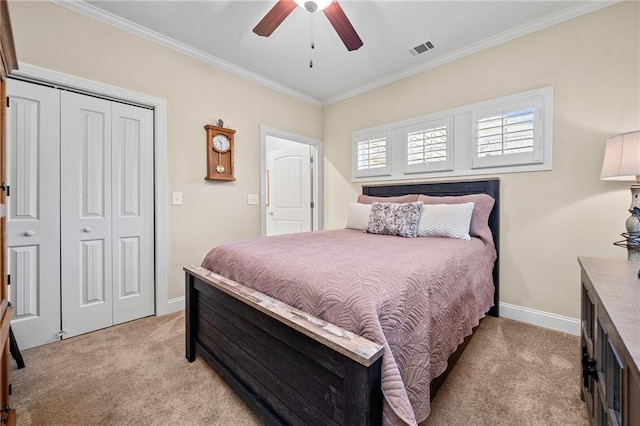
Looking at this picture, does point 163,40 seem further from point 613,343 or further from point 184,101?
point 613,343

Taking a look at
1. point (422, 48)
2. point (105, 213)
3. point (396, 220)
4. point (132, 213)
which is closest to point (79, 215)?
point (105, 213)

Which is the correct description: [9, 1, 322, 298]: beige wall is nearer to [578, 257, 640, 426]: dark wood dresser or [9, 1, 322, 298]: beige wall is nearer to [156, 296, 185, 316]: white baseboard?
[156, 296, 185, 316]: white baseboard

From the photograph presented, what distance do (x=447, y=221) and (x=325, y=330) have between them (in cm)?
171

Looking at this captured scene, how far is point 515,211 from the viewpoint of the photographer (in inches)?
97.3

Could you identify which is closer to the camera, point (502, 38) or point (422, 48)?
point (502, 38)

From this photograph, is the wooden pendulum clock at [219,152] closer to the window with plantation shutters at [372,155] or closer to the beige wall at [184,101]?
the beige wall at [184,101]

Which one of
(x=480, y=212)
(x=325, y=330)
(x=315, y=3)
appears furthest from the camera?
(x=480, y=212)

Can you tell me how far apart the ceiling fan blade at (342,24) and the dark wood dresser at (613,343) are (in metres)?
1.94

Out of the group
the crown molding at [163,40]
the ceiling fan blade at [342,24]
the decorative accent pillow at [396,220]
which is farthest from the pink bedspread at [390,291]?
the crown molding at [163,40]

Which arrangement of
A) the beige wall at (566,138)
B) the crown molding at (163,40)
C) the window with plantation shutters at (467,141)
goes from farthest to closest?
the window with plantation shutters at (467,141)
the crown molding at (163,40)
the beige wall at (566,138)

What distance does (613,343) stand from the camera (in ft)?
2.46

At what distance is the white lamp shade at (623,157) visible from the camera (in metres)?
1.59

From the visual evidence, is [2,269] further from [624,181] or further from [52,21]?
[624,181]

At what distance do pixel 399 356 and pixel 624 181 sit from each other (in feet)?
7.55
